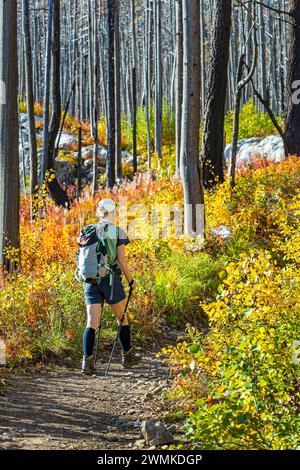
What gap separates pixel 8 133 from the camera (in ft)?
28.4

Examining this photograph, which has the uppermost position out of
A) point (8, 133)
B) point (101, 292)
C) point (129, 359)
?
point (8, 133)

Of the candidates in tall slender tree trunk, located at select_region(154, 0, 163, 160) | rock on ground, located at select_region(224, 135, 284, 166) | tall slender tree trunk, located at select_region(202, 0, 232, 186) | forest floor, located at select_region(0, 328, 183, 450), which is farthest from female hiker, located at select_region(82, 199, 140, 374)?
tall slender tree trunk, located at select_region(154, 0, 163, 160)

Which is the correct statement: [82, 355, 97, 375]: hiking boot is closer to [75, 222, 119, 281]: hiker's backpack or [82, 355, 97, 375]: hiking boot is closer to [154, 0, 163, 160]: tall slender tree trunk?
[75, 222, 119, 281]: hiker's backpack

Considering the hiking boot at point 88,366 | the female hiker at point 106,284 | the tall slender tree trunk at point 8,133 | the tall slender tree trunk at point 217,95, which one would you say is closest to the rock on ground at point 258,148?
the tall slender tree trunk at point 217,95

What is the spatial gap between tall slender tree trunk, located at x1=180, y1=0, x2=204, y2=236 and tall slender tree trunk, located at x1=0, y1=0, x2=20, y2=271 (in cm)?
243

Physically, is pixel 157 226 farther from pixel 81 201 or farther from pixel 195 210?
pixel 81 201

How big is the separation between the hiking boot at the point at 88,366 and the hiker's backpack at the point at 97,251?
0.76 m

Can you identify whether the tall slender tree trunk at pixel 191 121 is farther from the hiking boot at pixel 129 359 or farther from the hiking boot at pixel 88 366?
the hiking boot at pixel 88 366

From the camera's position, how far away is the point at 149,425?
4.73 m

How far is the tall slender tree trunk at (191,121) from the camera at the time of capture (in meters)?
9.53

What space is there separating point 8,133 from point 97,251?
3.05m

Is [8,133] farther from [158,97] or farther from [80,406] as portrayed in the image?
[158,97]

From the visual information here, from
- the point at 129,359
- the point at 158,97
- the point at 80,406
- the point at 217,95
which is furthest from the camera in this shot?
the point at 158,97

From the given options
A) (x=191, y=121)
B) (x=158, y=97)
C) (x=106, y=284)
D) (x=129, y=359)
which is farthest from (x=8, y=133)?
(x=158, y=97)
